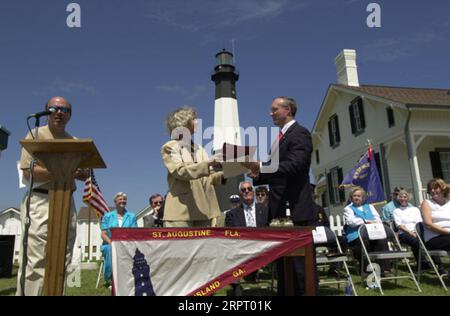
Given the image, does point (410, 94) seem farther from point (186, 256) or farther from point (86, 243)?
point (186, 256)

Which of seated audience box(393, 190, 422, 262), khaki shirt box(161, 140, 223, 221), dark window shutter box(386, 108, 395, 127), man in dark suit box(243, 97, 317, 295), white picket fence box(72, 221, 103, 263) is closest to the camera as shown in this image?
khaki shirt box(161, 140, 223, 221)

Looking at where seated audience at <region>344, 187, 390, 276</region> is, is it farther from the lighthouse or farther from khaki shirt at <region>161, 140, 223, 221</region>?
the lighthouse

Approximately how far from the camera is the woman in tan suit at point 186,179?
3373mm

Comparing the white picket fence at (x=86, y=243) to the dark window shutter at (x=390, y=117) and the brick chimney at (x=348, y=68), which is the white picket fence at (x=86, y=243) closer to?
the dark window shutter at (x=390, y=117)

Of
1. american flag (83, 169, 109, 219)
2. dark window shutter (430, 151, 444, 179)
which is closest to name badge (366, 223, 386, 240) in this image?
american flag (83, 169, 109, 219)

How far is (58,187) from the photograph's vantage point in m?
2.85

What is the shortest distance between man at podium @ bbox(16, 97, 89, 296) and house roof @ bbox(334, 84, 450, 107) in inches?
627

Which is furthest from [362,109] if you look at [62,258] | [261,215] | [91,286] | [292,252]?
[62,258]

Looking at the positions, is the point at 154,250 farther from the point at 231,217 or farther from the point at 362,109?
the point at 362,109

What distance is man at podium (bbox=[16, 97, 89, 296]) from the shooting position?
3.05 metres

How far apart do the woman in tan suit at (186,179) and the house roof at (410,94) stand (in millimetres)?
15046

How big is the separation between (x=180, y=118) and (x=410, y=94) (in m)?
18.4
